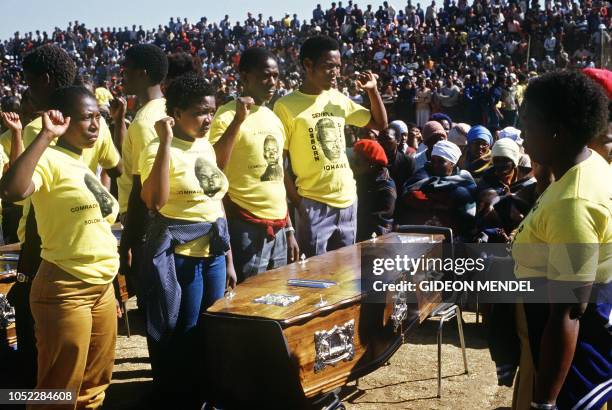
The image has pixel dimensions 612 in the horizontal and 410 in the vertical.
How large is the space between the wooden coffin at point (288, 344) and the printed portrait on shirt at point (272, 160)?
79 centimetres

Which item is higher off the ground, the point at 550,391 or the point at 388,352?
the point at 550,391

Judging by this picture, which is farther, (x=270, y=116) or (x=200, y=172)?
(x=270, y=116)

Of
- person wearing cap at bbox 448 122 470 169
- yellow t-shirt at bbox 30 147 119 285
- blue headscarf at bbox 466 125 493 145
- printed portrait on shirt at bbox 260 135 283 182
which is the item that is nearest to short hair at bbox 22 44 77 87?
yellow t-shirt at bbox 30 147 119 285

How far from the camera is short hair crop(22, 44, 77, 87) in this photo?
3.54 meters

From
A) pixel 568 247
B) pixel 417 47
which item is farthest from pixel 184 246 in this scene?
pixel 417 47

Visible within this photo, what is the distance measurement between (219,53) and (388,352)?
30.2 m

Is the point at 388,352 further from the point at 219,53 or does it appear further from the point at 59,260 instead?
the point at 219,53

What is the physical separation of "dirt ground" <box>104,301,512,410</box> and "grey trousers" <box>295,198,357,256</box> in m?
0.88

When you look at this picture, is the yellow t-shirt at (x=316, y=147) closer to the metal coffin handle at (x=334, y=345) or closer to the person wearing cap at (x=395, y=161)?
the metal coffin handle at (x=334, y=345)

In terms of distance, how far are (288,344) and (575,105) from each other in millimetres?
1432

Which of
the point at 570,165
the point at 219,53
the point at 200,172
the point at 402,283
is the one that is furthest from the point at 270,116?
the point at 219,53

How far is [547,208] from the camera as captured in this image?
6.25ft

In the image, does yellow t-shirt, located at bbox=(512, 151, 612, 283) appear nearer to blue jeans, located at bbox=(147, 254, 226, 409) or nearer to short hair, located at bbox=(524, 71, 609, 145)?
short hair, located at bbox=(524, 71, 609, 145)

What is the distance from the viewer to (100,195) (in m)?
2.89
